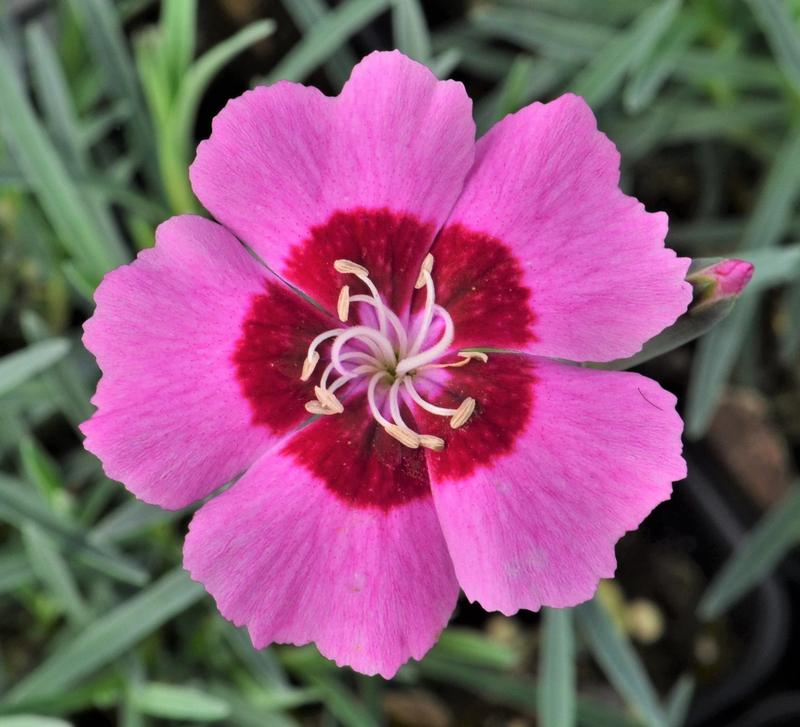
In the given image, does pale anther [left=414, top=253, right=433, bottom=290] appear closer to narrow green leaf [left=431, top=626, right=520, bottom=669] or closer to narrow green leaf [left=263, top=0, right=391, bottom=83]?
narrow green leaf [left=263, top=0, right=391, bottom=83]

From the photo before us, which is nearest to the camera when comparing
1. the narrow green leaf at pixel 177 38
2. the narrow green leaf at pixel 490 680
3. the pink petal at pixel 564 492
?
the pink petal at pixel 564 492

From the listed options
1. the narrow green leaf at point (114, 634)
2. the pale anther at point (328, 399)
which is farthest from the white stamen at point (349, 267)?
the narrow green leaf at point (114, 634)

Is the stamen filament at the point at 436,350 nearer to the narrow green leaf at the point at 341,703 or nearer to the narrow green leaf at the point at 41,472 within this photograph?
the narrow green leaf at the point at 41,472

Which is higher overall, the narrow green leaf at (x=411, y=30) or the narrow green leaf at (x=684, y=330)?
the narrow green leaf at (x=411, y=30)

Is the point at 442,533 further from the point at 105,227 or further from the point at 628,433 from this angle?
the point at 105,227

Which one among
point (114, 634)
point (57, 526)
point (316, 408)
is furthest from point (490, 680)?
point (316, 408)
